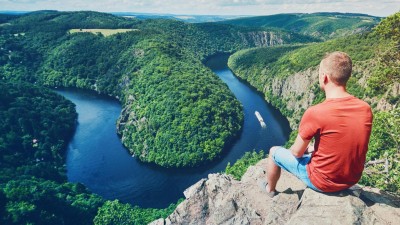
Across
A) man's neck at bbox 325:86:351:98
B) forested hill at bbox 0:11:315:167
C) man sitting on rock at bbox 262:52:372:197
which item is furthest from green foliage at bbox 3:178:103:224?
man's neck at bbox 325:86:351:98

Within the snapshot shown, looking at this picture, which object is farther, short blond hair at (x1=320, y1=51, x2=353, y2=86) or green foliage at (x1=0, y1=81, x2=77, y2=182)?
green foliage at (x1=0, y1=81, x2=77, y2=182)

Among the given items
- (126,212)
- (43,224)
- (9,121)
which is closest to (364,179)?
(126,212)

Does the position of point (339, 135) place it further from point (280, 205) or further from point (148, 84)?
point (148, 84)

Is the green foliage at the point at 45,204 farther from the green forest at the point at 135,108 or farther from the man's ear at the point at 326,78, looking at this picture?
the man's ear at the point at 326,78

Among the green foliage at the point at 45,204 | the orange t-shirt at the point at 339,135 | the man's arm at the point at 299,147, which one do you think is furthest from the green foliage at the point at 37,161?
the orange t-shirt at the point at 339,135

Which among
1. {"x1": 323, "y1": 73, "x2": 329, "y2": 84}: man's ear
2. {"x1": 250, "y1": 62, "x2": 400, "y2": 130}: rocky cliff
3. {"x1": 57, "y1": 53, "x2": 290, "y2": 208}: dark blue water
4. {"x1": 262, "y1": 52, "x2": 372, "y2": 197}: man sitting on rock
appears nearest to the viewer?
{"x1": 262, "y1": 52, "x2": 372, "y2": 197}: man sitting on rock

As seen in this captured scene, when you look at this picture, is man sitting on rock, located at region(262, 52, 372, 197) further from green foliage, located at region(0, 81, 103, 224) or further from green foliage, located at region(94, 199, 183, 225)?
green foliage, located at region(0, 81, 103, 224)
